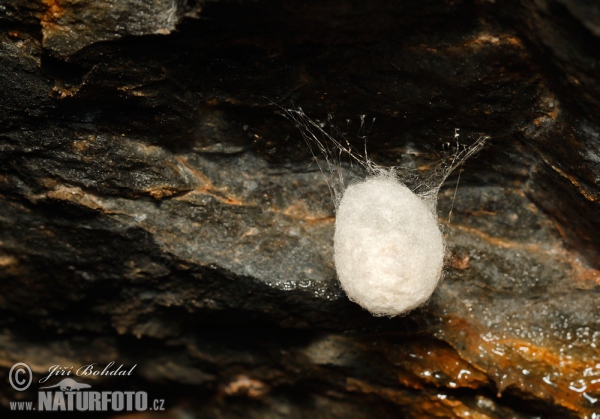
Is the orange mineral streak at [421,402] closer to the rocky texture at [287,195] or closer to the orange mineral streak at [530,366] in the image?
the rocky texture at [287,195]

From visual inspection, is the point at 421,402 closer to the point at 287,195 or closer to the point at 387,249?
the point at 387,249

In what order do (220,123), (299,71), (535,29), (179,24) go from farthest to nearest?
(220,123) → (299,71) → (179,24) → (535,29)

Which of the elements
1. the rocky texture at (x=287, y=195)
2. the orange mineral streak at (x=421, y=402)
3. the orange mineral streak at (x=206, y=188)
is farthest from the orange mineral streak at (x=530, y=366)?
the orange mineral streak at (x=206, y=188)

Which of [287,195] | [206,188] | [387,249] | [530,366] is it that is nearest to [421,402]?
[530,366]

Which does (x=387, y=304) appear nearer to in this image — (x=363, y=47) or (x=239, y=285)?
(x=239, y=285)

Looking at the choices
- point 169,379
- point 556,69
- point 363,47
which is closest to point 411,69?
point 363,47

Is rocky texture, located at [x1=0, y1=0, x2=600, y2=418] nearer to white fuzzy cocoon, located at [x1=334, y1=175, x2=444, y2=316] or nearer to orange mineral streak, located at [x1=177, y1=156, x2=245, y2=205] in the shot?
orange mineral streak, located at [x1=177, y1=156, x2=245, y2=205]
